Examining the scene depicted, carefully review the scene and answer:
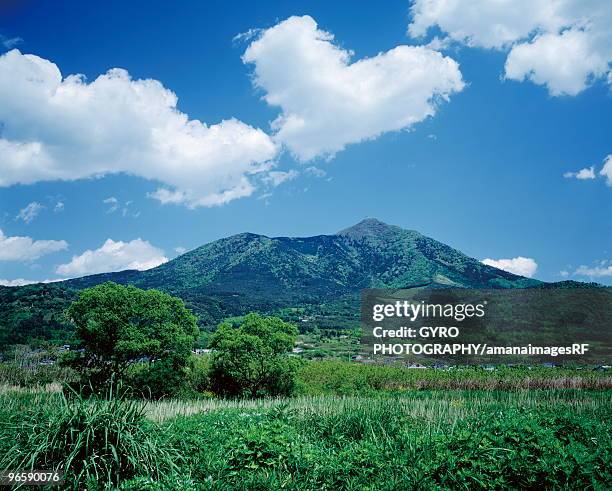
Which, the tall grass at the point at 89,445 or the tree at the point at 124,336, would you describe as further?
the tree at the point at 124,336

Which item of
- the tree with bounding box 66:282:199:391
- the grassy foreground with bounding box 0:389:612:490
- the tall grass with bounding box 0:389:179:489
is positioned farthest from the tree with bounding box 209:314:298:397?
the tall grass with bounding box 0:389:179:489

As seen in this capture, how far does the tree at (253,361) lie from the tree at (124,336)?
2218 millimetres

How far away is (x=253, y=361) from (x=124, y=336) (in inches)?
241

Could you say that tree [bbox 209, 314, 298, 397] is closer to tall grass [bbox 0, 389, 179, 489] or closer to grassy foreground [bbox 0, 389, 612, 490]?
grassy foreground [bbox 0, 389, 612, 490]

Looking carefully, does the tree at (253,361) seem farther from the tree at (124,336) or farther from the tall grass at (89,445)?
the tall grass at (89,445)

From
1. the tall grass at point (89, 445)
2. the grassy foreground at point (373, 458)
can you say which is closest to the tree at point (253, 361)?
the grassy foreground at point (373, 458)

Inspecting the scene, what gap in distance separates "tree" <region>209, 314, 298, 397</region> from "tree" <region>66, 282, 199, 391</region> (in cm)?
222

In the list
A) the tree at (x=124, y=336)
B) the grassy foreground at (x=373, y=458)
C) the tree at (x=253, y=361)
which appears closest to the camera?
the grassy foreground at (x=373, y=458)

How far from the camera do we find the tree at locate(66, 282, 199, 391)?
20.0 m

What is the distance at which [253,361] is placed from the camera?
73.5ft

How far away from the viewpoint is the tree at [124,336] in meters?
20.0

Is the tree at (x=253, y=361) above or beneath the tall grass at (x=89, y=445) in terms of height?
beneath

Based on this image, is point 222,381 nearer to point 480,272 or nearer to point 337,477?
point 337,477

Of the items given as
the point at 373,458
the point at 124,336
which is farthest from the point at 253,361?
the point at 373,458
